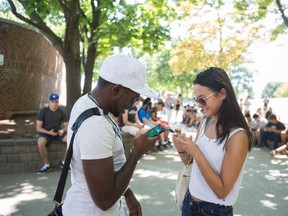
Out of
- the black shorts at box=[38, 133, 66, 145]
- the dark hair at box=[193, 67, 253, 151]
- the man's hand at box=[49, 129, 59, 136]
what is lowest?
the black shorts at box=[38, 133, 66, 145]

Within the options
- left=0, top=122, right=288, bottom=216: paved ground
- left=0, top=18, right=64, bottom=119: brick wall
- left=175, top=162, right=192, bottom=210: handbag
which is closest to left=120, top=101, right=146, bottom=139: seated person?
left=0, top=122, right=288, bottom=216: paved ground

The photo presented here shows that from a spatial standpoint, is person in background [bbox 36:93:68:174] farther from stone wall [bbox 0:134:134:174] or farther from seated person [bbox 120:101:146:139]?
seated person [bbox 120:101:146:139]

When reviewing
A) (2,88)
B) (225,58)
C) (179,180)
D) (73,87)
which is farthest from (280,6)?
(225,58)

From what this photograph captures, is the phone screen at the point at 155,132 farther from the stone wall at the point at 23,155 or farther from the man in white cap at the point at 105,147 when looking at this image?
the stone wall at the point at 23,155

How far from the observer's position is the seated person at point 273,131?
392 inches

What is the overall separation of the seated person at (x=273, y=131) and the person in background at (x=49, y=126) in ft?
22.8

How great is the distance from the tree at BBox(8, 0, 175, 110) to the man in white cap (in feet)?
19.8

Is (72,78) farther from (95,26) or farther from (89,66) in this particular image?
(95,26)

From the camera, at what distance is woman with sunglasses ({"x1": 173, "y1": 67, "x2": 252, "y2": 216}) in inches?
78.8

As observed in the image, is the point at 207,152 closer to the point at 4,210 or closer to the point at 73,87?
→ the point at 4,210

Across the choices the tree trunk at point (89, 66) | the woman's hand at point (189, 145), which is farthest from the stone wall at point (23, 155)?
the woman's hand at point (189, 145)

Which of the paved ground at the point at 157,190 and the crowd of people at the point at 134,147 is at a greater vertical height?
the crowd of people at the point at 134,147

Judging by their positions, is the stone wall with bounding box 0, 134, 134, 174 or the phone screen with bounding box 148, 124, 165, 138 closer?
the phone screen with bounding box 148, 124, 165, 138

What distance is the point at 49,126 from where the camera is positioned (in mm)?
6730
